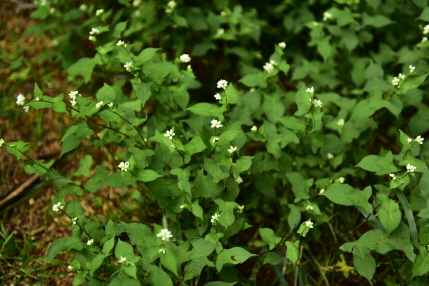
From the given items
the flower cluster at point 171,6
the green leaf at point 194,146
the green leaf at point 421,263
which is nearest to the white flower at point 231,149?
the green leaf at point 194,146

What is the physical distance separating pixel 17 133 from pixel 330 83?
134 inches

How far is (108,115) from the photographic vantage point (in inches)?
103

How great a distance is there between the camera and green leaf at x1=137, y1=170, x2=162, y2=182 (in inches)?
99.0

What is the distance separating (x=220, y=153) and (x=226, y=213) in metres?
0.44

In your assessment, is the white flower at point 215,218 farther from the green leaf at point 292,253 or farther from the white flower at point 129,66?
the white flower at point 129,66

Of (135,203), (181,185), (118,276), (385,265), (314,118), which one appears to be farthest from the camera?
(135,203)

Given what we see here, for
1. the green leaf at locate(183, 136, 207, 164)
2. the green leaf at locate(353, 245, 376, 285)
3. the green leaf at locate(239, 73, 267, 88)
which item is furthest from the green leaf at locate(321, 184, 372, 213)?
the green leaf at locate(239, 73, 267, 88)

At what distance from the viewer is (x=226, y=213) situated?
2535 mm

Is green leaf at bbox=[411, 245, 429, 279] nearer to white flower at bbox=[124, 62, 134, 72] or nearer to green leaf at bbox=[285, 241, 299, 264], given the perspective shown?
green leaf at bbox=[285, 241, 299, 264]

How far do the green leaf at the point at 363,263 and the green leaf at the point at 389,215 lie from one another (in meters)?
0.24

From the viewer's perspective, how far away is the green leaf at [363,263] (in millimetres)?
2471

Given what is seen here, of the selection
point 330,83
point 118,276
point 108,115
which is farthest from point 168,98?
point 330,83

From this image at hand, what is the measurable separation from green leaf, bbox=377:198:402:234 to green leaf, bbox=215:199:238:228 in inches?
39.1

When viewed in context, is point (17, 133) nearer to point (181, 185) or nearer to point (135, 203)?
point (135, 203)
